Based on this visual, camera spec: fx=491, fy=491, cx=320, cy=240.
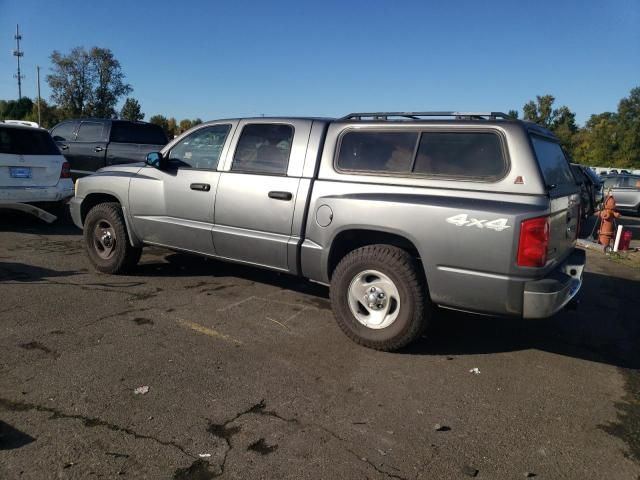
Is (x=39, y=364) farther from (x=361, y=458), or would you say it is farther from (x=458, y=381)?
(x=458, y=381)

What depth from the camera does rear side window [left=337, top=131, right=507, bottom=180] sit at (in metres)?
3.72

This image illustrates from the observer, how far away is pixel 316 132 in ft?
14.9

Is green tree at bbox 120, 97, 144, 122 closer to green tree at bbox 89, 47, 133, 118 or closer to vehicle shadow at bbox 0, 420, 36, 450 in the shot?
green tree at bbox 89, 47, 133, 118

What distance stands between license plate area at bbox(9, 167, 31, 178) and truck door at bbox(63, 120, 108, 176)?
3.06 meters

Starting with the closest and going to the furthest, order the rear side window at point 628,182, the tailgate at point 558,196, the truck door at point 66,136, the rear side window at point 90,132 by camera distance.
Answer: the tailgate at point 558,196 < the rear side window at point 90,132 < the truck door at point 66,136 < the rear side window at point 628,182

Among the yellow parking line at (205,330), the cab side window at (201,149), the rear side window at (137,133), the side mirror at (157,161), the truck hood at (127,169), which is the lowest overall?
the yellow parking line at (205,330)

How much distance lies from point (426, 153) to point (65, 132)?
10.9 metres

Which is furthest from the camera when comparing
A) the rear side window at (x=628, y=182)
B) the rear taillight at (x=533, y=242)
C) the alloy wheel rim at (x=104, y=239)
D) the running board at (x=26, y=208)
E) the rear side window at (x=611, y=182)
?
the rear side window at (x=611, y=182)

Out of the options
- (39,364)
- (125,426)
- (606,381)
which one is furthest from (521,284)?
(39,364)

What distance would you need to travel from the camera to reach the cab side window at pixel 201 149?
16.8ft

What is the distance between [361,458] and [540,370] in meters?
1.98

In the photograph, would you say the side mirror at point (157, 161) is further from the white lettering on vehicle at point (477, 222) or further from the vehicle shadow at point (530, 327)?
the white lettering on vehicle at point (477, 222)

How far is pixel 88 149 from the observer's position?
11.4 m

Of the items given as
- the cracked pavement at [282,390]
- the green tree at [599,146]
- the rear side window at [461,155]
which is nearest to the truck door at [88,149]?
the cracked pavement at [282,390]
